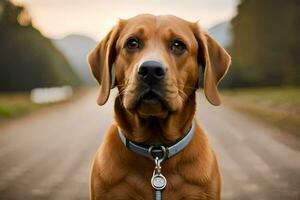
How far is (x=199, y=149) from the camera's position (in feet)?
16.3

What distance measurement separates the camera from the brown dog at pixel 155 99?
4676mm

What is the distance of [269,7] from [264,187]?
29805mm

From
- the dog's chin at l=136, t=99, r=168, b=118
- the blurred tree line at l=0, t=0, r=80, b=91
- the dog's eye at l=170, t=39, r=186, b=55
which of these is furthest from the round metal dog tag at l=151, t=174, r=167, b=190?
the blurred tree line at l=0, t=0, r=80, b=91

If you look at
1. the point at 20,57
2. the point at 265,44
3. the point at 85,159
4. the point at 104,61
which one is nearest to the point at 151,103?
the point at 104,61

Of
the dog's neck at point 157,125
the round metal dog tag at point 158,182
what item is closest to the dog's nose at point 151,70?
the dog's neck at point 157,125

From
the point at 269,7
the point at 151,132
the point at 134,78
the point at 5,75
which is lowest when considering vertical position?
the point at 5,75

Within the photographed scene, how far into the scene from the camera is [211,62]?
517 centimetres

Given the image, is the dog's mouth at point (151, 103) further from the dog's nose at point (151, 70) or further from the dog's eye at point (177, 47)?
the dog's eye at point (177, 47)

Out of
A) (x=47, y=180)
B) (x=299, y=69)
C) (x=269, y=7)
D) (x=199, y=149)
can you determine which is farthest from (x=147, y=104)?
(x=269, y=7)

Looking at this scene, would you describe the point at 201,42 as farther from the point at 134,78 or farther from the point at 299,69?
the point at 299,69

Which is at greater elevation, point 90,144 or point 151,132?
point 151,132

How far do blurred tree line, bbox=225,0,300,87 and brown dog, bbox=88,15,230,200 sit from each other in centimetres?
2421

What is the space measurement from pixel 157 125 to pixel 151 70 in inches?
25.6

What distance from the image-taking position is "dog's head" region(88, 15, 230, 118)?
461cm
